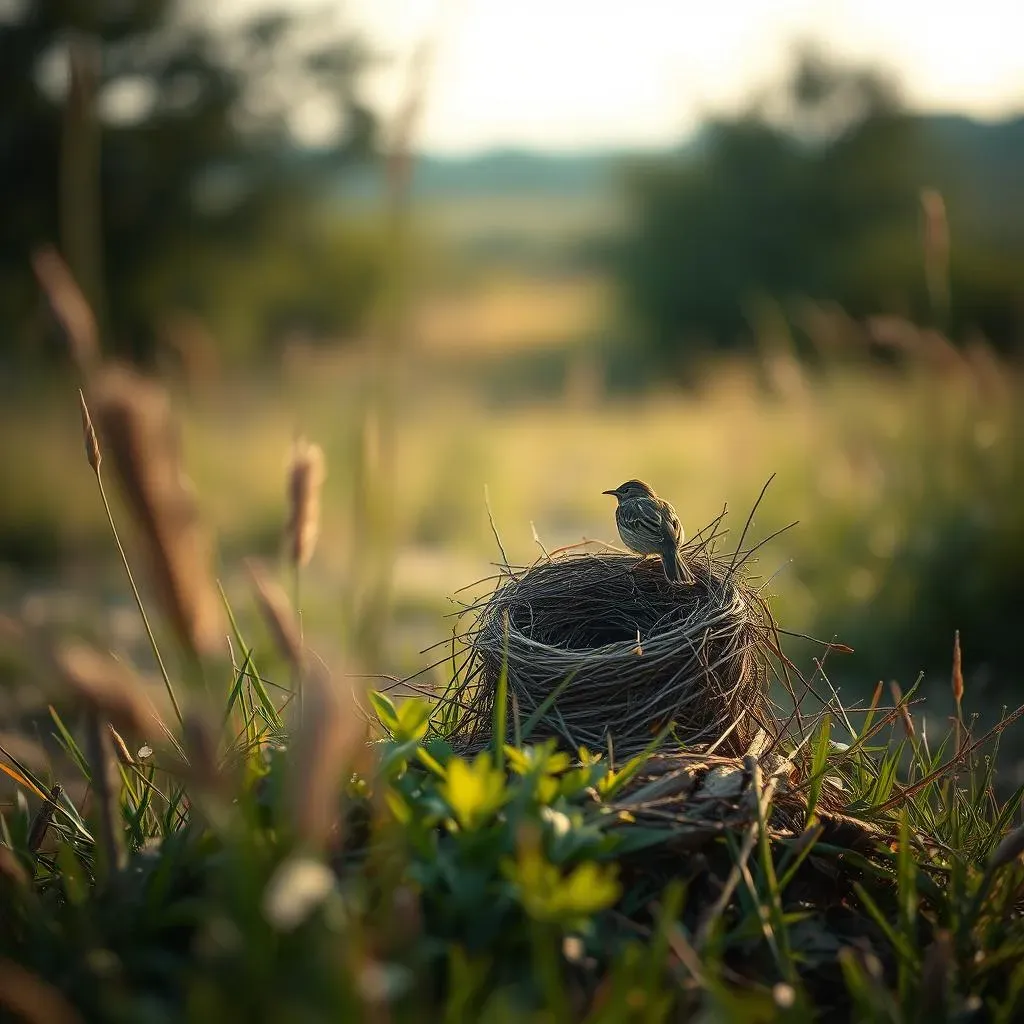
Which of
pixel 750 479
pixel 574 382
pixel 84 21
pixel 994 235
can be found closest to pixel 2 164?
pixel 84 21

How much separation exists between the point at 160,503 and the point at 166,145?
64.7 feet

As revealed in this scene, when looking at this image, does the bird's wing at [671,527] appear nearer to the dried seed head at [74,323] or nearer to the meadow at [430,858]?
the meadow at [430,858]

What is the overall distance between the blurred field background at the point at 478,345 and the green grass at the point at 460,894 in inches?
13.0

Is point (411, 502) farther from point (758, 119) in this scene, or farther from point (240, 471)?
point (758, 119)

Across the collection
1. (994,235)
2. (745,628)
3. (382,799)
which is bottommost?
(994,235)

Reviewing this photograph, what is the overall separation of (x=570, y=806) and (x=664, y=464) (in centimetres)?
941

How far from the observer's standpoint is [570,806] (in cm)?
176

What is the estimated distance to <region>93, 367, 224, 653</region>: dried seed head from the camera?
0.97m

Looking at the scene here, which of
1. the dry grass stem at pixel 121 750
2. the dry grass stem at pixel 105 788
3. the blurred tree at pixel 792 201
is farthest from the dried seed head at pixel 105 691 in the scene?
the blurred tree at pixel 792 201

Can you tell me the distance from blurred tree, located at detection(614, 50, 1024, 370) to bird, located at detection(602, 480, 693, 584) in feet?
84.3

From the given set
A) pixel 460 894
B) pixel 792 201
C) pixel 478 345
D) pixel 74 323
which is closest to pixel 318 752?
Result: pixel 460 894

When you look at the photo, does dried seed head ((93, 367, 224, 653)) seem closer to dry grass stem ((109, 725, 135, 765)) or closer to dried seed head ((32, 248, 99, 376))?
dried seed head ((32, 248, 99, 376))

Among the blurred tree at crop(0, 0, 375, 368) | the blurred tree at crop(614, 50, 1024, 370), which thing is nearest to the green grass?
the blurred tree at crop(0, 0, 375, 368)

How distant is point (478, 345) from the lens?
38.0 metres
